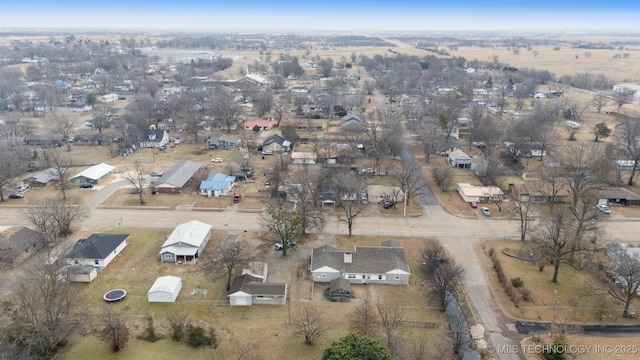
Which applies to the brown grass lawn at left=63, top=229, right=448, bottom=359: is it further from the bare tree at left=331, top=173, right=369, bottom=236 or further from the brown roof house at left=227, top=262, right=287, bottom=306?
the bare tree at left=331, top=173, right=369, bottom=236

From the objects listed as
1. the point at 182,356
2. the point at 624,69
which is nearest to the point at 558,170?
the point at 182,356

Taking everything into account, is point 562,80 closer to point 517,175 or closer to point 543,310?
point 517,175

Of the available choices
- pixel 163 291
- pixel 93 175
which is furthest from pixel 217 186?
pixel 163 291

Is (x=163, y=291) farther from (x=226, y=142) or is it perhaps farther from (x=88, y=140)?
(x=88, y=140)

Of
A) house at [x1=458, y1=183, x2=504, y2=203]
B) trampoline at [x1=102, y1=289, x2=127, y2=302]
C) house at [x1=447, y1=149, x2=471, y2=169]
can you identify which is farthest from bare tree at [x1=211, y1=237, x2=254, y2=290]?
house at [x1=447, y1=149, x2=471, y2=169]

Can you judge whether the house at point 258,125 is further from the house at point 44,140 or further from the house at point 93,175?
the house at point 44,140

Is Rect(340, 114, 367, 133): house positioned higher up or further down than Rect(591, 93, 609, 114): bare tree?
further down
